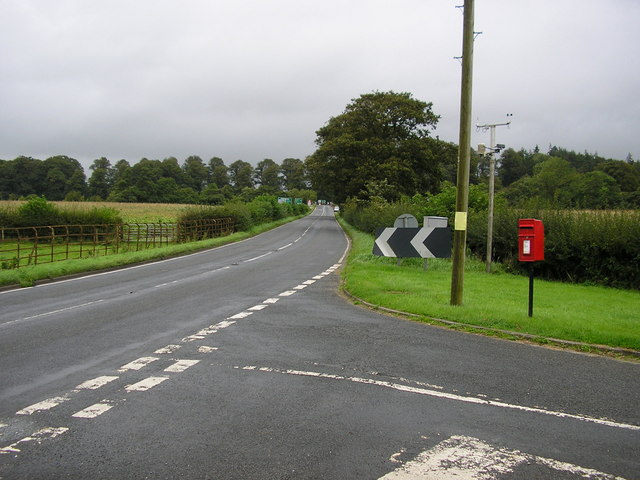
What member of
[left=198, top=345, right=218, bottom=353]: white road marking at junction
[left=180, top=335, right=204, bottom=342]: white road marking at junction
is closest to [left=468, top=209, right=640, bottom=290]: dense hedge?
[left=180, top=335, right=204, bottom=342]: white road marking at junction

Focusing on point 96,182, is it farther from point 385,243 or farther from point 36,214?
point 385,243

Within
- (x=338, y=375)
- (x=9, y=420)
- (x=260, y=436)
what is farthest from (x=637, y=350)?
(x=9, y=420)

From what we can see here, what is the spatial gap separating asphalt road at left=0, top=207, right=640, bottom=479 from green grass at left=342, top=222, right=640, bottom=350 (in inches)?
35.6

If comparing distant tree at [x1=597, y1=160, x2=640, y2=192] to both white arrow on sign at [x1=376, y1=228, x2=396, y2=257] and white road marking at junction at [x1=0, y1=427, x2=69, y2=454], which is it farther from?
white road marking at junction at [x1=0, y1=427, x2=69, y2=454]

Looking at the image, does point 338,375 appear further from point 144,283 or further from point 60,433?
point 144,283

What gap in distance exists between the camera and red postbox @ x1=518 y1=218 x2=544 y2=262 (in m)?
8.59

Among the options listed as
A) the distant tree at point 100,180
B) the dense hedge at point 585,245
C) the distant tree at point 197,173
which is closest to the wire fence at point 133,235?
the dense hedge at point 585,245

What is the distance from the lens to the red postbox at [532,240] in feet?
28.2

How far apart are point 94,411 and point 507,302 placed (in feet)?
29.0

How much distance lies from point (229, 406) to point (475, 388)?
265 centimetres

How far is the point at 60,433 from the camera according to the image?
4.07m

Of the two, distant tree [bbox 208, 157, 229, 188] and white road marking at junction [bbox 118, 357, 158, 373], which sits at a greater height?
distant tree [bbox 208, 157, 229, 188]

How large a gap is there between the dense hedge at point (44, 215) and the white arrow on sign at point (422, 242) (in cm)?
2939

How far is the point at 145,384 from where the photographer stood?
5336 mm
